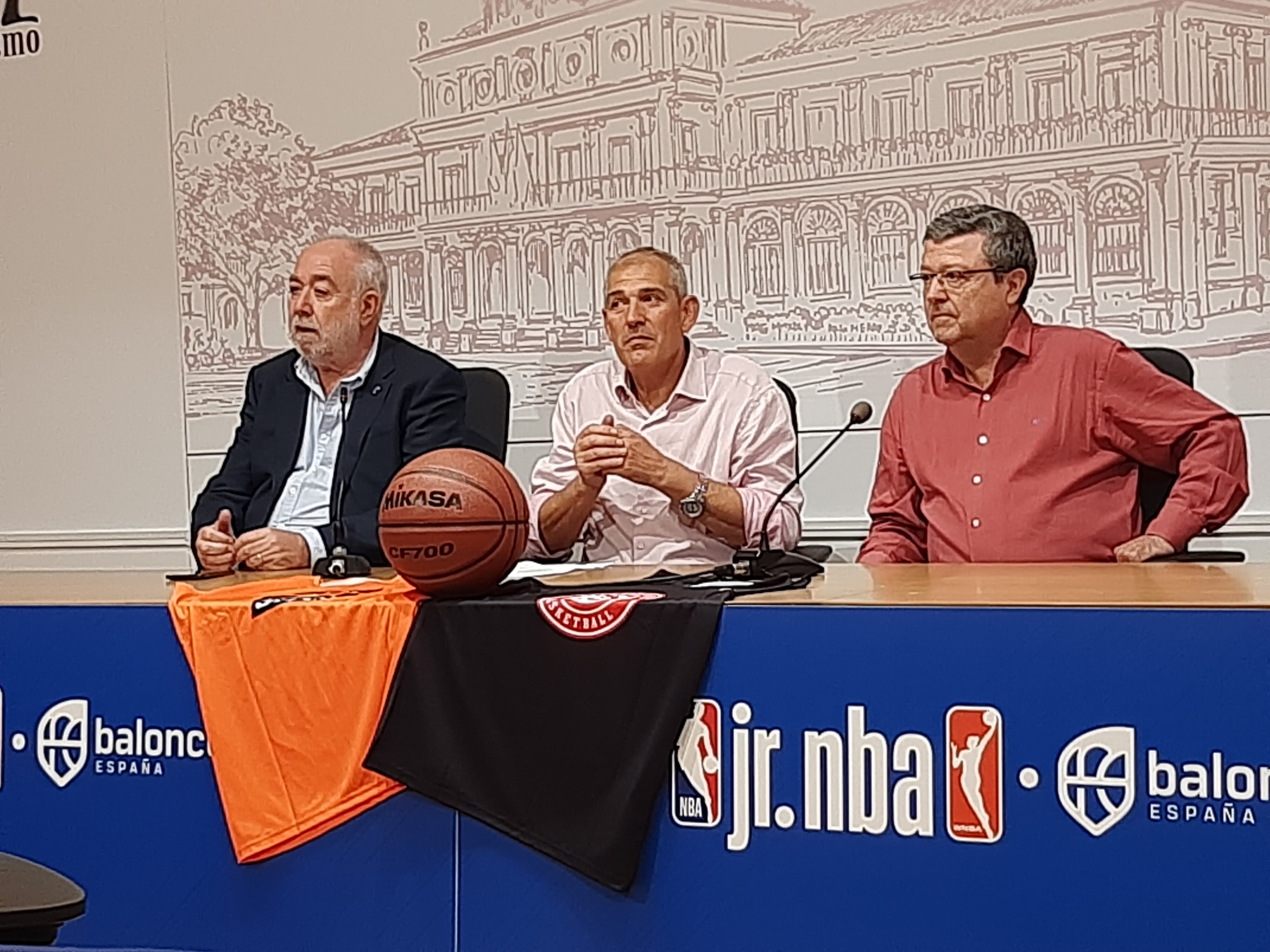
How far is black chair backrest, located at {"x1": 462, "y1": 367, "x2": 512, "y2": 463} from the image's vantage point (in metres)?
3.06

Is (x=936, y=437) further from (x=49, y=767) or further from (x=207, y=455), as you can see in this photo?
(x=207, y=455)

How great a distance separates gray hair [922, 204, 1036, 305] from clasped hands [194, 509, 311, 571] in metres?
1.23

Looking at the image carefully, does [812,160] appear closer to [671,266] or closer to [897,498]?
[671,266]

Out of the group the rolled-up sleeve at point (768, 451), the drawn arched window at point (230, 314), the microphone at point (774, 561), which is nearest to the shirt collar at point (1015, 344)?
the rolled-up sleeve at point (768, 451)

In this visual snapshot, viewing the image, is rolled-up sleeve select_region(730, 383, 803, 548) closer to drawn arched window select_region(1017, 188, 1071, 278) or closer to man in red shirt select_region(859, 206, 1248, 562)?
man in red shirt select_region(859, 206, 1248, 562)

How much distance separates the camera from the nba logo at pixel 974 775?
1670 millimetres

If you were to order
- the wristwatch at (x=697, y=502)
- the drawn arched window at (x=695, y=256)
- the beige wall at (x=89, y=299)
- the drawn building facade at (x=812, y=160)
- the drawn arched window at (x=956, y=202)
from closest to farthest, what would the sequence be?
A: the wristwatch at (x=697, y=502) → the drawn building facade at (x=812, y=160) → the drawn arched window at (x=956, y=202) → the drawn arched window at (x=695, y=256) → the beige wall at (x=89, y=299)

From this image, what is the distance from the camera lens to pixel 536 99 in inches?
148

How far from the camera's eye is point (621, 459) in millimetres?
2602

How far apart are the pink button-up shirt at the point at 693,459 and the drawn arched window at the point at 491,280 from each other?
93 centimetres

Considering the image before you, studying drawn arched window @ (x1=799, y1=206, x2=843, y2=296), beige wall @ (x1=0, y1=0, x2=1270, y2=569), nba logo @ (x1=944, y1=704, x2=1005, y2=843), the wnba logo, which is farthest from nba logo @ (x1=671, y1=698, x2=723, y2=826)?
drawn arched window @ (x1=799, y1=206, x2=843, y2=296)

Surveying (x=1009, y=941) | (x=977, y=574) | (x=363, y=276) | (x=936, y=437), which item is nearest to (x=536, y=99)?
(x=363, y=276)

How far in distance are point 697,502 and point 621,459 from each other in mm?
147

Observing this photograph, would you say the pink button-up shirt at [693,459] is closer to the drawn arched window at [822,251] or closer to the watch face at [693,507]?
the watch face at [693,507]
